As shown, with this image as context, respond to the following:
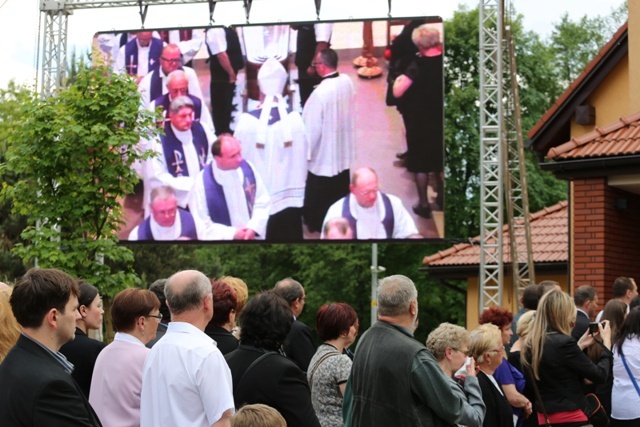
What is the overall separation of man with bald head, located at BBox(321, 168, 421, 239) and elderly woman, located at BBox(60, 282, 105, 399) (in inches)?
597

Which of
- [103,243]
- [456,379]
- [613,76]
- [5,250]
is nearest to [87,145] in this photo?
[103,243]

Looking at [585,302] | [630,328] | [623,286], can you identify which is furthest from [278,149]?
[630,328]

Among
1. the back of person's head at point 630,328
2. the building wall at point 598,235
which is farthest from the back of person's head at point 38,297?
the building wall at point 598,235

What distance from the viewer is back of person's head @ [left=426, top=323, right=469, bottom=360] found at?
255 inches

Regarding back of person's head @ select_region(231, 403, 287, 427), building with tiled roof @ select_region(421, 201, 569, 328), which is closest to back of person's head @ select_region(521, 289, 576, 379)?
back of person's head @ select_region(231, 403, 287, 427)

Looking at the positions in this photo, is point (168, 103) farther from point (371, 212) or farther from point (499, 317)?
point (499, 317)

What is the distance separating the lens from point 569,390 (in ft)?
26.7

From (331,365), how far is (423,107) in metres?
15.6

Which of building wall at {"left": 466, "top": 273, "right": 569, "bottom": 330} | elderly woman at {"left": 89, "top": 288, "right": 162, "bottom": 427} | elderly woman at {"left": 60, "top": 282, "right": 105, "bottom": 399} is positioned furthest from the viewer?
building wall at {"left": 466, "top": 273, "right": 569, "bottom": 330}

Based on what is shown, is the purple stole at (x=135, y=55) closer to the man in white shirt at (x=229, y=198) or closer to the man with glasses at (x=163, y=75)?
the man with glasses at (x=163, y=75)

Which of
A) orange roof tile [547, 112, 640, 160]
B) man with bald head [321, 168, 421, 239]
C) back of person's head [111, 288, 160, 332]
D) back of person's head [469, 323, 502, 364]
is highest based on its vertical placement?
orange roof tile [547, 112, 640, 160]

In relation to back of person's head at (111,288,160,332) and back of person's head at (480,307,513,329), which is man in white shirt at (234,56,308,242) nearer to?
back of person's head at (480,307,513,329)

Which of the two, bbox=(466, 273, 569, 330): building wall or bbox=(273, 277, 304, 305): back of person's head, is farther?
bbox=(466, 273, 569, 330): building wall

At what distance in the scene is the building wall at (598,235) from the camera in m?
13.9
